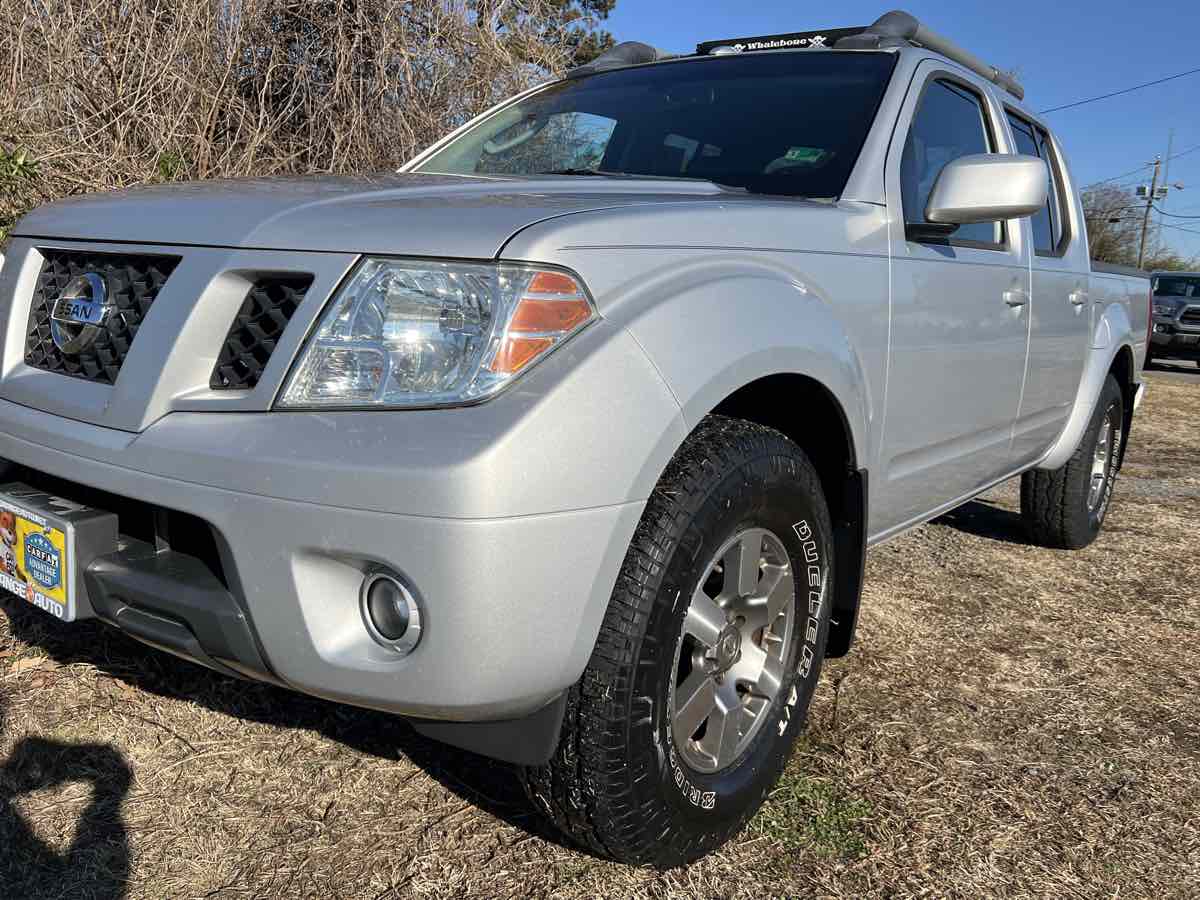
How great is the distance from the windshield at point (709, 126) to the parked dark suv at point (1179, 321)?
1614 cm

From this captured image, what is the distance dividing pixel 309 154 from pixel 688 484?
4.78 metres

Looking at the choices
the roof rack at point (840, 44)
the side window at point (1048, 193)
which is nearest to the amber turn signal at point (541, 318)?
the roof rack at point (840, 44)

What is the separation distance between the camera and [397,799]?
2.15 metres

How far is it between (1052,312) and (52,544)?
3122mm

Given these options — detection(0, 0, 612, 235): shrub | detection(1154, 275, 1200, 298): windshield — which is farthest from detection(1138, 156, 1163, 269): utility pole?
detection(0, 0, 612, 235): shrub

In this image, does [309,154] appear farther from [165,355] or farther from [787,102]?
[165,355]

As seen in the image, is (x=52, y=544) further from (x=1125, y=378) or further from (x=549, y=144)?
(x=1125, y=378)

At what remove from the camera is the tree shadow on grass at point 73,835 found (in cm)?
182

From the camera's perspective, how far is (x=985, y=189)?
248 centimetres

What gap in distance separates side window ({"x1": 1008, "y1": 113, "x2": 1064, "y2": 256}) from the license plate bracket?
3050 millimetres

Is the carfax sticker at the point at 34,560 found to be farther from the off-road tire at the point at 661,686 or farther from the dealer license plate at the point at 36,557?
the off-road tire at the point at 661,686

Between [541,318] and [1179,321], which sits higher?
[541,318]

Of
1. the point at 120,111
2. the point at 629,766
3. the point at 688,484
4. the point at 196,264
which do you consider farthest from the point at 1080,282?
the point at 120,111

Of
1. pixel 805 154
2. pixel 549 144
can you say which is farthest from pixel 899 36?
pixel 549 144
